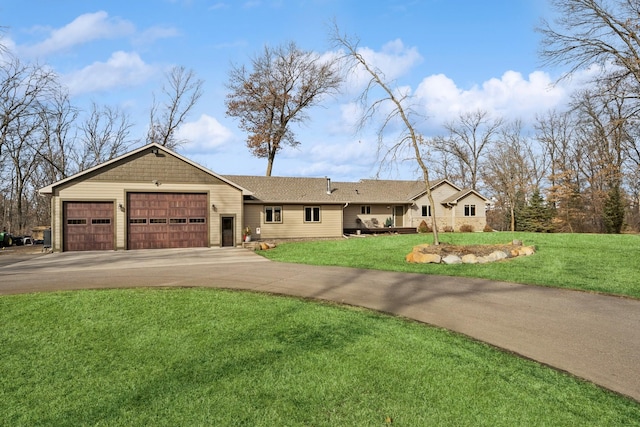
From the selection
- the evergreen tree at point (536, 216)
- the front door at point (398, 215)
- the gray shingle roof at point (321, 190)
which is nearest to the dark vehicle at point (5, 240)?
the gray shingle roof at point (321, 190)

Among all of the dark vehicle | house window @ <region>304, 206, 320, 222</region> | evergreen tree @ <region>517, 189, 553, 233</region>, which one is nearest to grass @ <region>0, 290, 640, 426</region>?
house window @ <region>304, 206, 320, 222</region>

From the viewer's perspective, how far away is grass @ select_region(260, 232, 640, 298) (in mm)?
9883

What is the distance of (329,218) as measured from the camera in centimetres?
2770

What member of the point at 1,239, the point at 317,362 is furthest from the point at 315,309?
the point at 1,239

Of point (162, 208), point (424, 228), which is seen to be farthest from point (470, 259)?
point (424, 228)

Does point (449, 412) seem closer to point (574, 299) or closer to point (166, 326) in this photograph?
point (166, 326)

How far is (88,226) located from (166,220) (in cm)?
382

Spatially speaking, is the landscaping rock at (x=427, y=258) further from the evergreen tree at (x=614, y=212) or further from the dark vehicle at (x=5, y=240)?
the evergreen tree at (x=614, y=212)

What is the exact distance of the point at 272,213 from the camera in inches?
1030

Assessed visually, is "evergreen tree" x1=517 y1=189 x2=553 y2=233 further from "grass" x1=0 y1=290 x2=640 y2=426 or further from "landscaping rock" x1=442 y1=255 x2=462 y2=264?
"grass" x1=0 y1=290 x2=640 y2=426

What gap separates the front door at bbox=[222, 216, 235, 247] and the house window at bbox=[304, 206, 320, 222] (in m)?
6.42

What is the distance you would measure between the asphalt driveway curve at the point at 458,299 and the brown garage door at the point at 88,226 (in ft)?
19.7

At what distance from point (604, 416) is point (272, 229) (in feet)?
77.1

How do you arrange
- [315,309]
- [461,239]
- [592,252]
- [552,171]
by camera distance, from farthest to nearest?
[552,171] → [461,239] → [592,252] → [315,309]
